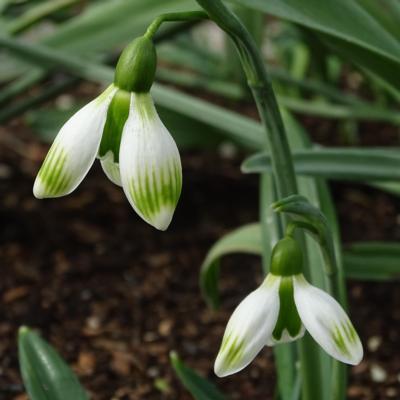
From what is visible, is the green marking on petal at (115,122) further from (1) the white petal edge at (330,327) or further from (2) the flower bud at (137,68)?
(1) the white petal edge at (330,327)

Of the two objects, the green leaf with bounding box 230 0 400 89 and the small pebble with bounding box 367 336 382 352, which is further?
the small pebble with bounding box 367 336 382 352

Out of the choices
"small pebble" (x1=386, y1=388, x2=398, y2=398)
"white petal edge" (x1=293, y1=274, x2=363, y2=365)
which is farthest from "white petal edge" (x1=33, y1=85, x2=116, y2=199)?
"small pebble" (x1=386, y1=388, x2=398, y2=398)

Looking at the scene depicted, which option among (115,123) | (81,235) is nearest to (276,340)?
(115,123)

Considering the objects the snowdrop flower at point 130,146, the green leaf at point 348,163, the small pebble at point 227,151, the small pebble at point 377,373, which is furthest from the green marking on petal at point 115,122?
the small pebble at point 227,151

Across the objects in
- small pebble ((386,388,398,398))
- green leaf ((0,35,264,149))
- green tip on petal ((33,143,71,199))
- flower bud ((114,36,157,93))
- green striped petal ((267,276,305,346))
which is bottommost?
small pebble ((386,388,398,398))

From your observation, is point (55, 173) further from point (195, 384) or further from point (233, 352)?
point (195, 384)

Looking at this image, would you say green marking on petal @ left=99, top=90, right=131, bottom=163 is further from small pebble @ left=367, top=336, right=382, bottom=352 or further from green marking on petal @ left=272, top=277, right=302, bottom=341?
small pebble @ left=367, top=336, right=382, bottom=352

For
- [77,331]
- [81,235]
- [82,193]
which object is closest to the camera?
[77,331]

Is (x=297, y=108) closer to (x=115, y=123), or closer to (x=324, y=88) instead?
(x=324, y=88)
